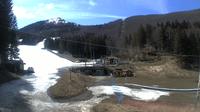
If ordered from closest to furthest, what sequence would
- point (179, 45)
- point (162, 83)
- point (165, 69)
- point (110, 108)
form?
point (110, 108), point (162, 83), point (165, 69), point (179, 45)

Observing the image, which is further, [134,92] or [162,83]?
[162,83]

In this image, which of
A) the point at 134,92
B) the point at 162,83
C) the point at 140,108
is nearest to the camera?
the point at 140,108

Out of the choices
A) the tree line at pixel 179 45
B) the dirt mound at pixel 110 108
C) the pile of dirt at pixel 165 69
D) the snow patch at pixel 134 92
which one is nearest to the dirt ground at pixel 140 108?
the dirt mound at pixel 110 108

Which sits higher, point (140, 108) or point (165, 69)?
point (165, 69)

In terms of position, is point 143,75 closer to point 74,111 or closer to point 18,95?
point 18,95

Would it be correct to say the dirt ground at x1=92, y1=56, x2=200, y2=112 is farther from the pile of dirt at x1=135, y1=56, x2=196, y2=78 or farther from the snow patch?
the snow patch

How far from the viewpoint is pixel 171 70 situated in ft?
443

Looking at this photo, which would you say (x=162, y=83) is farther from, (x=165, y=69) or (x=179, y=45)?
(x=179, y=45)

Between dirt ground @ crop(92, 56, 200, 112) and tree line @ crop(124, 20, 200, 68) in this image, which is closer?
dirt ground @ crop(92, 56, 200, 112)

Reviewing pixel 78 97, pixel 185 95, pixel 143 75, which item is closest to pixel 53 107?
pixel 78 97

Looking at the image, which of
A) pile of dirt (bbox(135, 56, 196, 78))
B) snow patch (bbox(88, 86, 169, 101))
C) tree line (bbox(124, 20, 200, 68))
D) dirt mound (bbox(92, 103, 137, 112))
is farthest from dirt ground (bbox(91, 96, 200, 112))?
tree line (bbox(124, 20, 200, 68))

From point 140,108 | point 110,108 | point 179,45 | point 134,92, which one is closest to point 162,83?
point 134,92

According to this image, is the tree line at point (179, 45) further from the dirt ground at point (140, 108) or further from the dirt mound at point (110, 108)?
the dirt mound at point (110, 108)

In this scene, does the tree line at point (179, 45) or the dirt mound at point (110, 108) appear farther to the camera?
the tree line at point (179, 45)
